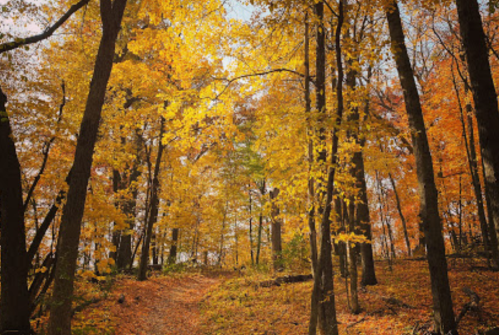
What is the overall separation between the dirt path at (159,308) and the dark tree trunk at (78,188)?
10.1 feet

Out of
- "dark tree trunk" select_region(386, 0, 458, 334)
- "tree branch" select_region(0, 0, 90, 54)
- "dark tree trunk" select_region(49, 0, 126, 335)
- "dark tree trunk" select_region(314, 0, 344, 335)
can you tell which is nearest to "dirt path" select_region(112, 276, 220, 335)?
"dark tree trunk" select_region(49, 0, 126, 335)

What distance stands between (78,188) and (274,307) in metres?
7.10

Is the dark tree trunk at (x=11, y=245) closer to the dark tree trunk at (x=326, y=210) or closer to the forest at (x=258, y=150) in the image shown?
the forest at (x=258, y=150)

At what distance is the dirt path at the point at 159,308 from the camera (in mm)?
7797

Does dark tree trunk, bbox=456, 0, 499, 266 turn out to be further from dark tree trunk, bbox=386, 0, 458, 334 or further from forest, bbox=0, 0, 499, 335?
dark tree trunk, bbox=386, 0, 458, 334

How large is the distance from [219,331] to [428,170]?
22.1 feet

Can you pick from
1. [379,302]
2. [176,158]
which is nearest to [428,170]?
[379,302]

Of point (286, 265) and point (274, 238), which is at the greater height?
point (274, 238)

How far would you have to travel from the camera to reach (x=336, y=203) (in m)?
7.15

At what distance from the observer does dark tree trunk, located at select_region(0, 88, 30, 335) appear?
5.05 m

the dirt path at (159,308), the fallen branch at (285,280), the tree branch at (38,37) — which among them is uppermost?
the tree branch at (38,37)

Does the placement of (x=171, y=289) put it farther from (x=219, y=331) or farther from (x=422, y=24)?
(x=422, y=24)

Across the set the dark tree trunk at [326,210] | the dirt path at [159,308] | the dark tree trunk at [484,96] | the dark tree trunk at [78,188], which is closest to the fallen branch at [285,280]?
the dirt path at [159,308]

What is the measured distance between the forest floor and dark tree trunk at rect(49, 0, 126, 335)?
0.45m
